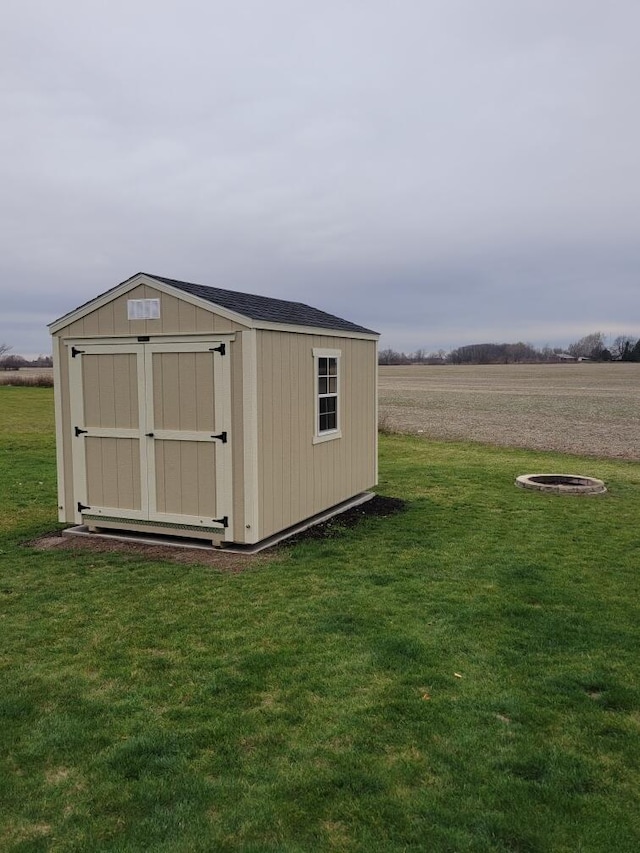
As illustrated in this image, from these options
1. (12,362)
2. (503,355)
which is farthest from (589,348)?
(12,362)

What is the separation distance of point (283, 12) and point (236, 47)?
155 centimetres

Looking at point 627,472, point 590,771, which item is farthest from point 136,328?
point 627,472

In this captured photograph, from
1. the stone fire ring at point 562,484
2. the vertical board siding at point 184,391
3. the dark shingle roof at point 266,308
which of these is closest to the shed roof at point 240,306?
the dark shingle roof at point 266,308

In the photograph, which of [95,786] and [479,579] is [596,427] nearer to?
[479,579]

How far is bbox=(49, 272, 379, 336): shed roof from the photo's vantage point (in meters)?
6.91

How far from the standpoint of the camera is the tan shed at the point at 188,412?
22.3 ft

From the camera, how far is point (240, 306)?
7.14 meters

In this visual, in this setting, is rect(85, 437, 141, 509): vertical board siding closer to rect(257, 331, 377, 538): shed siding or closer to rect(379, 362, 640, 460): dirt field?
rect(257, 331, 377, 538): shed siding

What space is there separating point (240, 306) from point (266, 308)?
0.69 m

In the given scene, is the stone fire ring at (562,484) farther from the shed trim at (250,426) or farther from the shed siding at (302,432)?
the shed trim at (250,426)

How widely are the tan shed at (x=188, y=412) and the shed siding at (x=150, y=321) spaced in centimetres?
1

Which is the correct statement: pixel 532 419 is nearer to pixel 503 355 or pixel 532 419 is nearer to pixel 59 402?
pixel 59 402

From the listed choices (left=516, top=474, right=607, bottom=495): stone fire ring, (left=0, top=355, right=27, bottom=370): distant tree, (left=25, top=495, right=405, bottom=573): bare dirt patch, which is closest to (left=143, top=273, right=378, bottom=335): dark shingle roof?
(left=25, top=495, right=405, bottom=573): bare dirt patch

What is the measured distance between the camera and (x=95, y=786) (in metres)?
2.91
